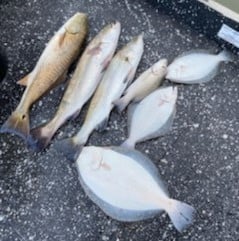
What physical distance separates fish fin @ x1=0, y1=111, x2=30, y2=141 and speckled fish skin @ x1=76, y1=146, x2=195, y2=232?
0.13m

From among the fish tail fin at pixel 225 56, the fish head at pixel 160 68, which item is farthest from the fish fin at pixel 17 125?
the fish tail fin at pixel 225 56

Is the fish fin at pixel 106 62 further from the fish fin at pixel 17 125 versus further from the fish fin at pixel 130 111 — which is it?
the fish fin at pixel 17 125

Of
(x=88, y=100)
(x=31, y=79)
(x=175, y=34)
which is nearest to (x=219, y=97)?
(x=175, y=34)

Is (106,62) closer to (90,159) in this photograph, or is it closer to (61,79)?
(61,79)

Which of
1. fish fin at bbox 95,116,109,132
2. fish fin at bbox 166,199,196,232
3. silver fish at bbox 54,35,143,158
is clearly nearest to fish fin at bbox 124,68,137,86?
silver fish at bbox 54,35,143,158

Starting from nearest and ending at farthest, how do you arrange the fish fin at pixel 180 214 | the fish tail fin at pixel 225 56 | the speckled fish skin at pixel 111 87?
1. the fish fin at pixel 180 214
2. the speckled fish skin at pixel 111 87
3. the fish tail fin at pixel 225 56

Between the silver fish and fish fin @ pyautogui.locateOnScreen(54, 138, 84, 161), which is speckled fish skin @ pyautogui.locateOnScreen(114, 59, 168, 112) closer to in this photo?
the silver fish

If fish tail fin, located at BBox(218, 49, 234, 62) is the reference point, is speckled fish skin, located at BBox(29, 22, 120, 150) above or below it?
above

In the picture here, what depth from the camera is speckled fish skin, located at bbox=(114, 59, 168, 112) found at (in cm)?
136

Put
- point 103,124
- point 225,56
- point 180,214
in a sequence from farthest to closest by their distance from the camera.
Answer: point 225,56 → point 103,124 → point 180,214

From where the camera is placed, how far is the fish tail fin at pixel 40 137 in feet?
4.30

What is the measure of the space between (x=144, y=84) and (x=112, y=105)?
0.31 ft

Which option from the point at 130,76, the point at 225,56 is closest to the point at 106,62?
the point at 130,76

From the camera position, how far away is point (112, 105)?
1.35 m
